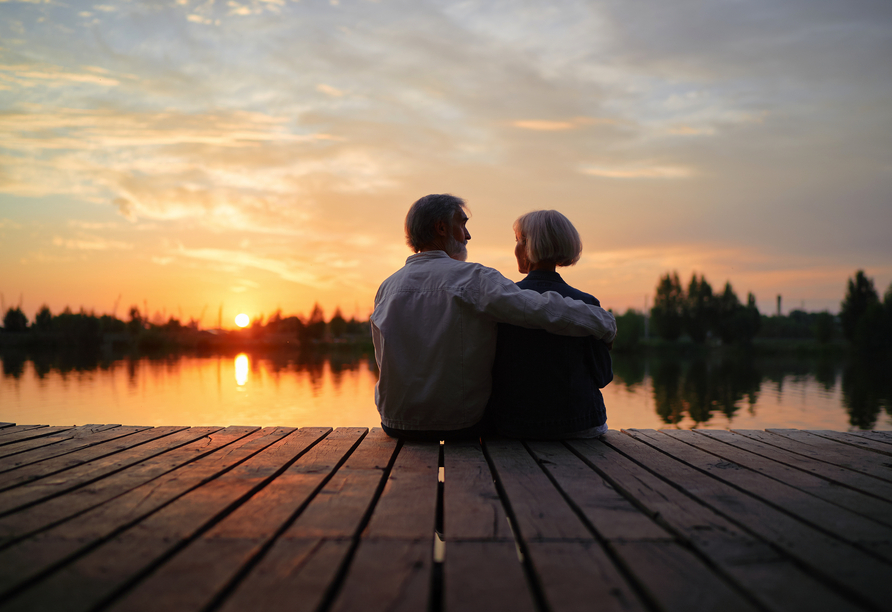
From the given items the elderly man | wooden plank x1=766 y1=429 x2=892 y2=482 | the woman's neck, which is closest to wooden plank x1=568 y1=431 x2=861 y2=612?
the elderly man

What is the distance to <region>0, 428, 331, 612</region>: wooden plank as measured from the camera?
1.03 m

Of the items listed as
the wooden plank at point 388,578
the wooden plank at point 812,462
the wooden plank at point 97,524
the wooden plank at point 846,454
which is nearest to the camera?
the wooden plank at point 388,578

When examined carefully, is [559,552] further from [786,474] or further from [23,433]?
[23,433]

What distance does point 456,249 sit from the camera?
2.73m

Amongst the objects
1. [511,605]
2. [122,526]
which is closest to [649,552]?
[511,605]

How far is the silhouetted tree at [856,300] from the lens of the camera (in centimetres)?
4312

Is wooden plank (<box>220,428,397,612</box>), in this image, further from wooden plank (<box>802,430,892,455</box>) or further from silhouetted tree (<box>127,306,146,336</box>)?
silhouetted tree (<box>127,306,146,336</box>)

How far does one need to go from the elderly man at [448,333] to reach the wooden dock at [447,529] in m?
0.21

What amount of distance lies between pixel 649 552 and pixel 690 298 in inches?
2129

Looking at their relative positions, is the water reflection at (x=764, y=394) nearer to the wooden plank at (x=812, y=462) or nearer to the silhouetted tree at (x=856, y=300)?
the silhouetted tree at (x=856, y=300)

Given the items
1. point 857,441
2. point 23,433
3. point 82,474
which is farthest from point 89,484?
point 857,441

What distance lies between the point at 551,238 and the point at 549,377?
0.66 m

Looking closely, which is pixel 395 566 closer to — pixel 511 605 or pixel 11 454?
pixel 511 605

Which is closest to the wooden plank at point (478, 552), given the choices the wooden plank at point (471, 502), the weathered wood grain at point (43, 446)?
the wooden plank at point (471, 502)
